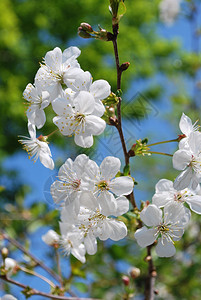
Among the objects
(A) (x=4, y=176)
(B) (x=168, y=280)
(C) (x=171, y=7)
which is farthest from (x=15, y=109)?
(B) (x=168, y=280)

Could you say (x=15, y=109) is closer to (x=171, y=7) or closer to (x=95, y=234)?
(x=171, y=7)

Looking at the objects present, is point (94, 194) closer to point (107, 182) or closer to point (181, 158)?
point (107, 182)

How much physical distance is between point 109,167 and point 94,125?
0.35 ft

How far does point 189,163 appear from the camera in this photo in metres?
0.73

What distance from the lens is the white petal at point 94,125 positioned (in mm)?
731

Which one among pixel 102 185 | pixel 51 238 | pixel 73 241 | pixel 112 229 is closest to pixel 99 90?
pixel 102 185

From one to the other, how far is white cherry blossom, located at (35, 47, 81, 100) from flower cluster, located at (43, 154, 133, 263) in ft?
0.60

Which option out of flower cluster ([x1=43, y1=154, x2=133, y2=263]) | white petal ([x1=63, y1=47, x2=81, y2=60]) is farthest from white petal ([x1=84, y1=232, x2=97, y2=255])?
white petal ([x1=63, y1=47, x2=81, y2=60])

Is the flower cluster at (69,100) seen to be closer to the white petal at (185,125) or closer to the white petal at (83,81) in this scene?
the white petal at (83,81)

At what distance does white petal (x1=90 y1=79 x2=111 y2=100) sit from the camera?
29.0 inches

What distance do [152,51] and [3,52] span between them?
3991 millimetres

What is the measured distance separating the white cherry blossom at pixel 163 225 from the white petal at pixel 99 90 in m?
0.27

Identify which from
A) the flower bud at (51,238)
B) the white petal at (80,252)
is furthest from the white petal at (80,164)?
the flower bud at (51,238)

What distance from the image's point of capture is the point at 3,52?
714 centimetres
